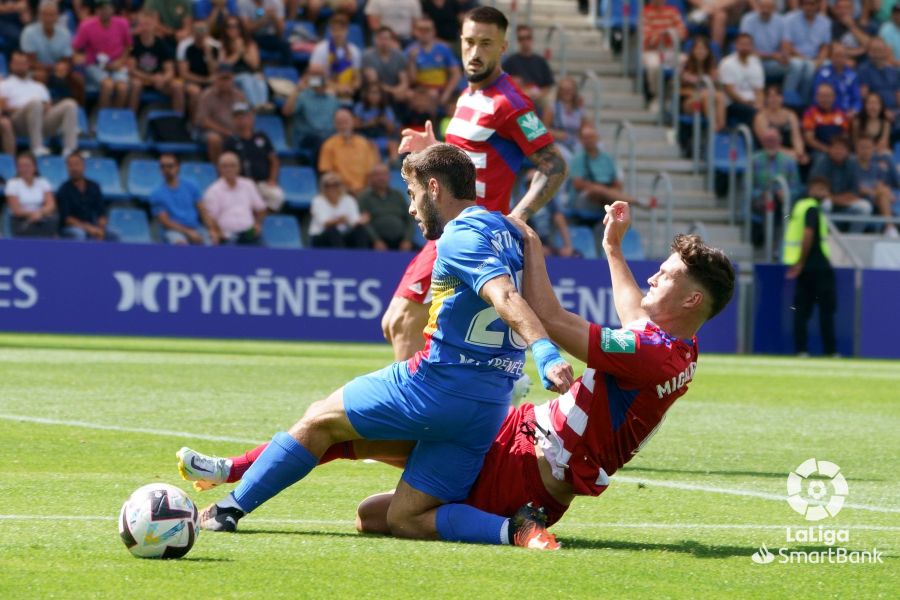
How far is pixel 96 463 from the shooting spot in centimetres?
805

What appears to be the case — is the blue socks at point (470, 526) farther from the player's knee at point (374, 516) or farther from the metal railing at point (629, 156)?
the metal railing at point (629, 156)

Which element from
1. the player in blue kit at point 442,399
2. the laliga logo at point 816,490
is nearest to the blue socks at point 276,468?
the player in blue kit at point 442,399

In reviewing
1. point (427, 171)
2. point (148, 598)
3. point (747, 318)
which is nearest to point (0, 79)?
point (747, 318)

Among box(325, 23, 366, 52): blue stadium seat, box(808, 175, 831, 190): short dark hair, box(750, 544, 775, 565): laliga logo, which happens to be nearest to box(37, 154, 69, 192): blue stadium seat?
box(325, 23, 366, 52): blue stadium seat

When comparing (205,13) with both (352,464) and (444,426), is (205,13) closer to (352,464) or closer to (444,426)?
(352,464)

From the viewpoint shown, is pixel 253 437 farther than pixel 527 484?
Yes

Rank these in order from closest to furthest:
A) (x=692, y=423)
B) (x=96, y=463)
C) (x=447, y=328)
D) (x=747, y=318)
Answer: (x=447, y=328)
(x=96, y=463)
(x=692, y=423)
(x=747, y=318)

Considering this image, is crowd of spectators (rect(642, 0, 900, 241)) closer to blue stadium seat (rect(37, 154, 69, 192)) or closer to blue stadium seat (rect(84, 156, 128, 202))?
blue stadium seat (rect(84, 156, 128, 202))

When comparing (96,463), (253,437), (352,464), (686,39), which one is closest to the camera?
(96,463)

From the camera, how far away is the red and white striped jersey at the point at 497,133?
30.0 feet

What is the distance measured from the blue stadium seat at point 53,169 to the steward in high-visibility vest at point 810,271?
375 inches

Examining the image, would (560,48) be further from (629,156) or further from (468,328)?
(468,328)

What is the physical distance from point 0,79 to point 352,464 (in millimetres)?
12871

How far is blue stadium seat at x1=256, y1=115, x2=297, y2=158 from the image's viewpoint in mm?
21547
